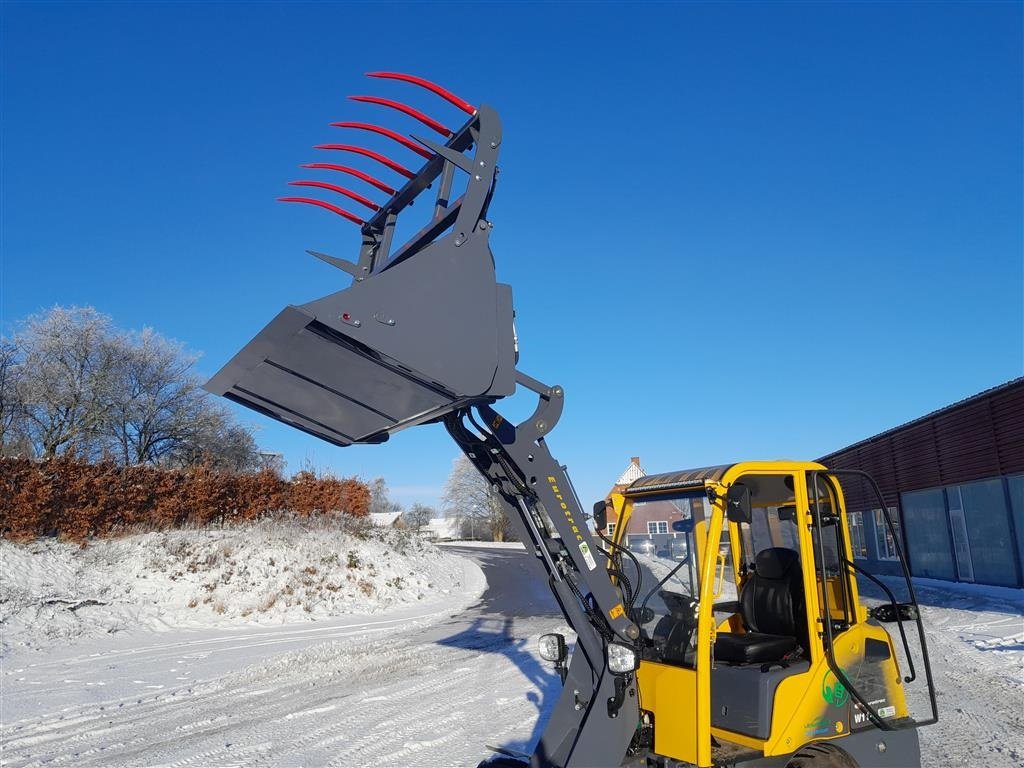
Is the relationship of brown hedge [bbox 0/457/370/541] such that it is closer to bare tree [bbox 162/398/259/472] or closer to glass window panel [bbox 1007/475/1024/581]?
bare tree [bbox 162/398/259/472]

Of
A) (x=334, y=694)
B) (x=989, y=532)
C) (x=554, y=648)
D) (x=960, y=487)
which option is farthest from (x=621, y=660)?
(x=960, y=487)

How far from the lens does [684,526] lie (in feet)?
15.3

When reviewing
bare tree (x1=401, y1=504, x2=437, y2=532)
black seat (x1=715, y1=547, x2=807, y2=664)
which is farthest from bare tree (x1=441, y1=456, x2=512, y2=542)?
black seat (x1=715, y1=547, x2=807, y2=664)

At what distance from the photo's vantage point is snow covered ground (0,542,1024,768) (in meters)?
6.67

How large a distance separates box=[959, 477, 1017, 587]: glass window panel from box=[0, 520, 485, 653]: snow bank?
44.7 ft

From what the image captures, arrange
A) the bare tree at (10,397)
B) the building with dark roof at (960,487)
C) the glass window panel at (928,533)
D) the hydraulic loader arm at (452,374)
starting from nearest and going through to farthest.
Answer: the hydraulic loader arm at (452,374) → the building with dark roof at (960,487) → the glass window panel at (928,533) → the bare tree at (10,397)

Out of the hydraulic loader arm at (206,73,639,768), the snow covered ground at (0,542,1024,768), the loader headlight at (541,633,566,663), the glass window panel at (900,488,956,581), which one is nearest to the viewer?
the hydraulic loader arm at (206,73,639,768)

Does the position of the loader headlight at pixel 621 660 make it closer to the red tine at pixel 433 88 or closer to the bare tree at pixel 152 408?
the red tine at pixel 433 88

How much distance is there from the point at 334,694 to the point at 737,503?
6.88m

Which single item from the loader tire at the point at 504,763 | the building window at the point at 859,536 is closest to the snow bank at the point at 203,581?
the loader tire at the point at 504,763

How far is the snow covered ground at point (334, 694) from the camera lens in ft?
21.9

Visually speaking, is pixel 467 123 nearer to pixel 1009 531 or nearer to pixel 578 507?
pixel 578 507

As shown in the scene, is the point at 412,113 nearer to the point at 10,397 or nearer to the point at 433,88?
the point at 433,88

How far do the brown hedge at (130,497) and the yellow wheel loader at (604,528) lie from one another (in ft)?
49.9
